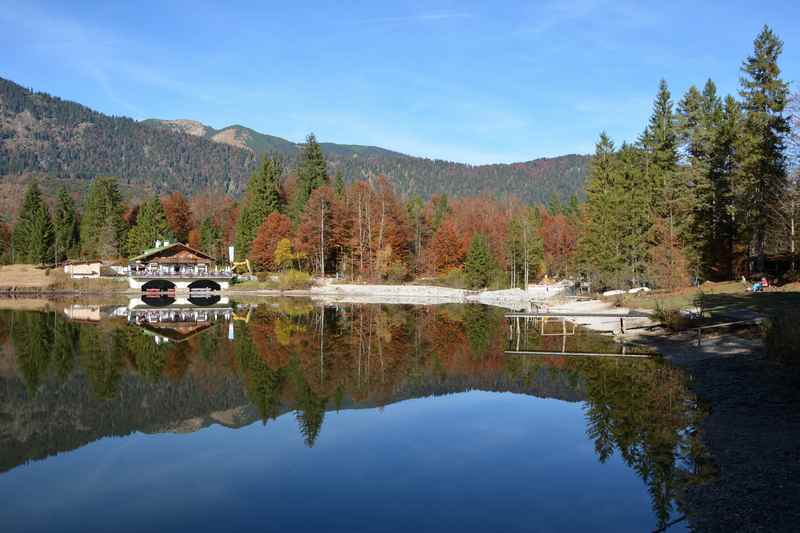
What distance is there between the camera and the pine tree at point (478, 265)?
6197cm

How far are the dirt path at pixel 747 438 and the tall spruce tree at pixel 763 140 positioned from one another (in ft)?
68.5

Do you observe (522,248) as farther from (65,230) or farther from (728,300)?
(65,230)

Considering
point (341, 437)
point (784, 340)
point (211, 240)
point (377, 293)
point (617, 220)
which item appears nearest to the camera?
point (341, 437)

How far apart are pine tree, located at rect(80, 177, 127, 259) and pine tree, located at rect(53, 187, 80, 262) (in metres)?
1.54

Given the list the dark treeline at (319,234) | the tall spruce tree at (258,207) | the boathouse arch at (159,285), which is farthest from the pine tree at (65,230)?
the tall spruce tree at (258,207)

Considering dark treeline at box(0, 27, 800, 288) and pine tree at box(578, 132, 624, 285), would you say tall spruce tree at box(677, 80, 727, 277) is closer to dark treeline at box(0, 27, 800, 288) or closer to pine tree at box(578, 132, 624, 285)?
dark treeline at box(0, 27, 800, 288)

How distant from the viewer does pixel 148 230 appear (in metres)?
81.8

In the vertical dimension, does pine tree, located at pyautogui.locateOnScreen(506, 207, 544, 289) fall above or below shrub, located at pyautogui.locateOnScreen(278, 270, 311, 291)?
above

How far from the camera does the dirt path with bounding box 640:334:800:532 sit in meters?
8.42

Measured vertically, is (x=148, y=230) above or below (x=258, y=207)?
below

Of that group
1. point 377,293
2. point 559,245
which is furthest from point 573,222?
point 377,293

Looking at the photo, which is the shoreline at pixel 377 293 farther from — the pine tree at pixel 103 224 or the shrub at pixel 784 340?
the shrub at pixel 784 340

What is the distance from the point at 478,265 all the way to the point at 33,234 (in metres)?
58.4

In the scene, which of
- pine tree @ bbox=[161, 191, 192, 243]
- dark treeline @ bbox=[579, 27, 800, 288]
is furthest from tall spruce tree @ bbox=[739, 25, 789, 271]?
pine tree @ bbox=[161, 191, 192, 243]
